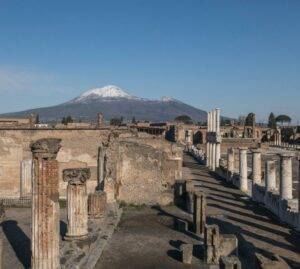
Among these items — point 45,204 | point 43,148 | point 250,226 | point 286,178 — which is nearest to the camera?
point 43,148

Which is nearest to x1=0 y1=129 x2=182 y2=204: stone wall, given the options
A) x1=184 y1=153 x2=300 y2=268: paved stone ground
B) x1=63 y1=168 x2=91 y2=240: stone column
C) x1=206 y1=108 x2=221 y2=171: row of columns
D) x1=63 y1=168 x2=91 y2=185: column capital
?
x1=184 y1=153 x2=300 y2=268: paved stone ground

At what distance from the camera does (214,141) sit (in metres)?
36.4

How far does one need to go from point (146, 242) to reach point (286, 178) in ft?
21.9

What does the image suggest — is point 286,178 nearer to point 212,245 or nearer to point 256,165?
point 256,165

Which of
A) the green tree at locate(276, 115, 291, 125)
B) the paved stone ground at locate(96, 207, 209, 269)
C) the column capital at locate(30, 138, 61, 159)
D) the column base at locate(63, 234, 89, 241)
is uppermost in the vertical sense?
the green tree at locate(276, 115, 291, 125)

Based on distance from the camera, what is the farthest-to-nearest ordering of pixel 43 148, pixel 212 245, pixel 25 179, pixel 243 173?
pixel 243 173, pixel 25 179, pixel 212 245, pixel 43 148

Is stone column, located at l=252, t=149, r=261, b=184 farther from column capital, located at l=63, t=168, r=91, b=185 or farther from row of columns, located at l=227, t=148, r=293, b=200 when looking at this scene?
column capital, located at l=63, t=168, r=91, b=185

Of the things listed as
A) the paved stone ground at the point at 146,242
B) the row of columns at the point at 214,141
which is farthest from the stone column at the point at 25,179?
the row of columns at the point at 214,141

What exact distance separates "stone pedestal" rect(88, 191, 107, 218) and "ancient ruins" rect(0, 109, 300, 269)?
3cm

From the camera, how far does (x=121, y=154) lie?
2127cm

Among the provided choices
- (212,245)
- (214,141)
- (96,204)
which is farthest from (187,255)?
(214,141)

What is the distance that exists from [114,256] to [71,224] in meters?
1.65

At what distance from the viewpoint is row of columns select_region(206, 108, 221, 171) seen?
36125 millimetres

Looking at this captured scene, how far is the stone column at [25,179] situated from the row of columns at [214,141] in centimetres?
1628
